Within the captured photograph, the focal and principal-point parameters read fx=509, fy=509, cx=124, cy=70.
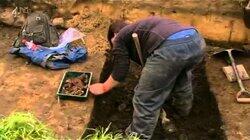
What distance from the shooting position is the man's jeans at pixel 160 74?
4777mm

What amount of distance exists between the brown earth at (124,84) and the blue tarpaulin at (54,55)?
10 cm

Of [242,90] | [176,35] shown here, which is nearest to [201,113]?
[242,90]

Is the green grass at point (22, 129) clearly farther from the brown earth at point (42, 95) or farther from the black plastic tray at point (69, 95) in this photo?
the black plastic tray at point (69, 95)

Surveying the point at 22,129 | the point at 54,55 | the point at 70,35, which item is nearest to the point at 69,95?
the point at 54,55

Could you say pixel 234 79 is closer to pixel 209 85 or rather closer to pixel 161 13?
pixel 209 85

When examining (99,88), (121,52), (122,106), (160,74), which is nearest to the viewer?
(160,74)

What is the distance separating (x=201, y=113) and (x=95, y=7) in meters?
2.35

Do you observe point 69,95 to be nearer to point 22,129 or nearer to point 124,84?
point 124,84

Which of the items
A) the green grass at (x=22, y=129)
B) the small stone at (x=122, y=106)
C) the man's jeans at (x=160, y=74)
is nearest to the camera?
the green grass at (x=22, y=129)

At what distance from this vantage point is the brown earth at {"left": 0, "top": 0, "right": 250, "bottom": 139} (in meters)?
5.56

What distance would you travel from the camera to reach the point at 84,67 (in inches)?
253

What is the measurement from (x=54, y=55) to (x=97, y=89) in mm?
991

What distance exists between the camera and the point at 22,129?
342 centimetres

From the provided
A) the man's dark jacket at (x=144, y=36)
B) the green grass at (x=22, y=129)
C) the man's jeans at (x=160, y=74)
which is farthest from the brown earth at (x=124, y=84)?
the green grass at (x=22, y=129)
